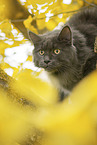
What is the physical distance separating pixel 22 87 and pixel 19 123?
0.45 m

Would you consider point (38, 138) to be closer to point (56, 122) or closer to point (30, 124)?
point (30, 124)

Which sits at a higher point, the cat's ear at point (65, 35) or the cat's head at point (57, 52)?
the cat's ear at point (65, 35)

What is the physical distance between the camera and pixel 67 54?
259 cm

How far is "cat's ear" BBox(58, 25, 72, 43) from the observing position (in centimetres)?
248

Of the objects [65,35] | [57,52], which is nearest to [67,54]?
[57,52]

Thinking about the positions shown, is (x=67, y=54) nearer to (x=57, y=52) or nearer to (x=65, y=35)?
(x=57, y=52)

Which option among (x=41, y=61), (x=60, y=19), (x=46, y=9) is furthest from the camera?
(x=60, y=19)

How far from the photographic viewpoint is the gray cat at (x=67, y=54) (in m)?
2.55

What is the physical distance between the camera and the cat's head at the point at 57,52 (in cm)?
252

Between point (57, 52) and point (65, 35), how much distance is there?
0.29 meters

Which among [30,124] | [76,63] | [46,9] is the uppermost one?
[46,9]

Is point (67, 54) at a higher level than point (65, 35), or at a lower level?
lower

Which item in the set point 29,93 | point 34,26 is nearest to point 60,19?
point 34,26

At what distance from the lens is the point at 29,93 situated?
157cm
